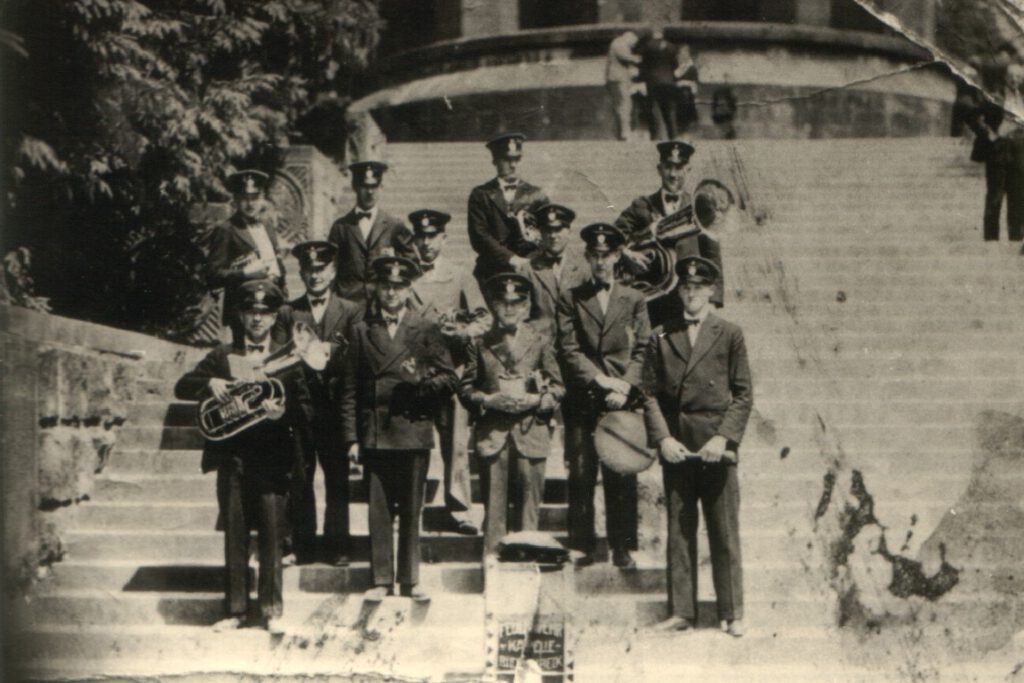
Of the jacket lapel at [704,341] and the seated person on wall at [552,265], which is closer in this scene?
the jacket lapel at [704,341]

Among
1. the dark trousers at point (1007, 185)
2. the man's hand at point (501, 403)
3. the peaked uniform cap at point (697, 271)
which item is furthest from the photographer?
the dark trousers at point (1007, 185)

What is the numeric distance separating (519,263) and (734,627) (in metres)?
2.23

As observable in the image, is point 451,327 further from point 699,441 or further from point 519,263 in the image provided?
point 699,441

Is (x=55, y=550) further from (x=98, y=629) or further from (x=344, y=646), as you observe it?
(x=344, y=646)

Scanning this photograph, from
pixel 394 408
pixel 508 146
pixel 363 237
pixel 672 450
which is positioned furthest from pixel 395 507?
pixel 508 146

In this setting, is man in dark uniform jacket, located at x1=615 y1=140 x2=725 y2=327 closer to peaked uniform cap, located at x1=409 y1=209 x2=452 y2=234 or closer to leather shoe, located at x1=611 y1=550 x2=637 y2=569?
peaked uniform cap, located at x1=409 y1=209 x2=452 y2=234

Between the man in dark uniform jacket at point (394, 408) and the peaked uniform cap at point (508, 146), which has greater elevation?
the peaked uniform cap at point (508, 146)

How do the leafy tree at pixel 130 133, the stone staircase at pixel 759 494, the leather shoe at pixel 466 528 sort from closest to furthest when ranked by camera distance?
the stone staircase at pixel 759 494 < the leather shoe at pixel 466 528 < the leafy tree at pixel 130 133

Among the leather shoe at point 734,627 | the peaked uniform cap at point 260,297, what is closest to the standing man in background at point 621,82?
the peaked uniform cap at point 260,297

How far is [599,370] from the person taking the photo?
6.79 meters

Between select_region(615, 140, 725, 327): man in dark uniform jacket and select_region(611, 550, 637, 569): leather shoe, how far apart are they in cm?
120

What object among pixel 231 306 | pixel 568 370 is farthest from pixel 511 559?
pixel 231 306

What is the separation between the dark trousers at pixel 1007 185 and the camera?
741 centimetres

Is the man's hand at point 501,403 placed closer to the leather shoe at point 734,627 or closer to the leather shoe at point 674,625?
the leather shoe at point 674,625
